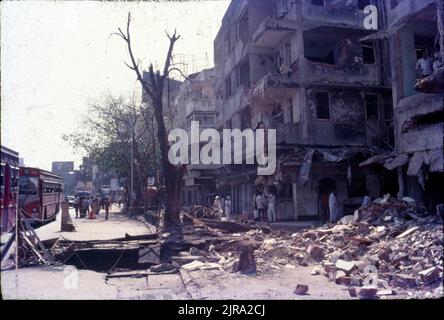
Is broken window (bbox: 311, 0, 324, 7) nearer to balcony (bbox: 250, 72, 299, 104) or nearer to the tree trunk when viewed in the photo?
balcony (bbox: 250, 72, 299, 104)

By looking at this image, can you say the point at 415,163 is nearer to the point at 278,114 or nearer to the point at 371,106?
the point at 371,106

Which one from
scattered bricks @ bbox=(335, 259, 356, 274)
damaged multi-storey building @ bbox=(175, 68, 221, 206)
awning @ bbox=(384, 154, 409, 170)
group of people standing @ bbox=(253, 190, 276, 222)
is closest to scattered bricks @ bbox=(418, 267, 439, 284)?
scattered bricks @ bbox=(335, 259, 356, 274)

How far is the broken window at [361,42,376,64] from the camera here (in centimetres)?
2361

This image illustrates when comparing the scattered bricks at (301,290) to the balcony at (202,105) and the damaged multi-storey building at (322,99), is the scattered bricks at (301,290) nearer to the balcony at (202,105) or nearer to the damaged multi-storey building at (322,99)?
the damaged multi-storey building at (322,99)

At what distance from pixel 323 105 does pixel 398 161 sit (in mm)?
7709

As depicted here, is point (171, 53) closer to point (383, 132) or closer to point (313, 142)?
point (313, 142)

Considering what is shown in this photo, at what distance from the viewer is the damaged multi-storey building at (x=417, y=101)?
45.1 ft

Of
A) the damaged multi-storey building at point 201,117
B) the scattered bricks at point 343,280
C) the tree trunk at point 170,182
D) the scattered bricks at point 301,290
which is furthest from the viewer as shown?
the damaged multi-storey building at point 201,117

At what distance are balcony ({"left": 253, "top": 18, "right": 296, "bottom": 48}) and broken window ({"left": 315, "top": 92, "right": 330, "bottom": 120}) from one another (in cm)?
408

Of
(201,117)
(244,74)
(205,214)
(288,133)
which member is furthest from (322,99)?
(201,117)

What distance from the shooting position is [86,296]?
734 cm

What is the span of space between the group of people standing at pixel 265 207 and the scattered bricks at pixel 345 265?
12.3m

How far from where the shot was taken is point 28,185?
1938 centimetres

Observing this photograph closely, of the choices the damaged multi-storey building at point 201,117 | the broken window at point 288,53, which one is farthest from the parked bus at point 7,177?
the damaged multi-storey building at point 201,117
